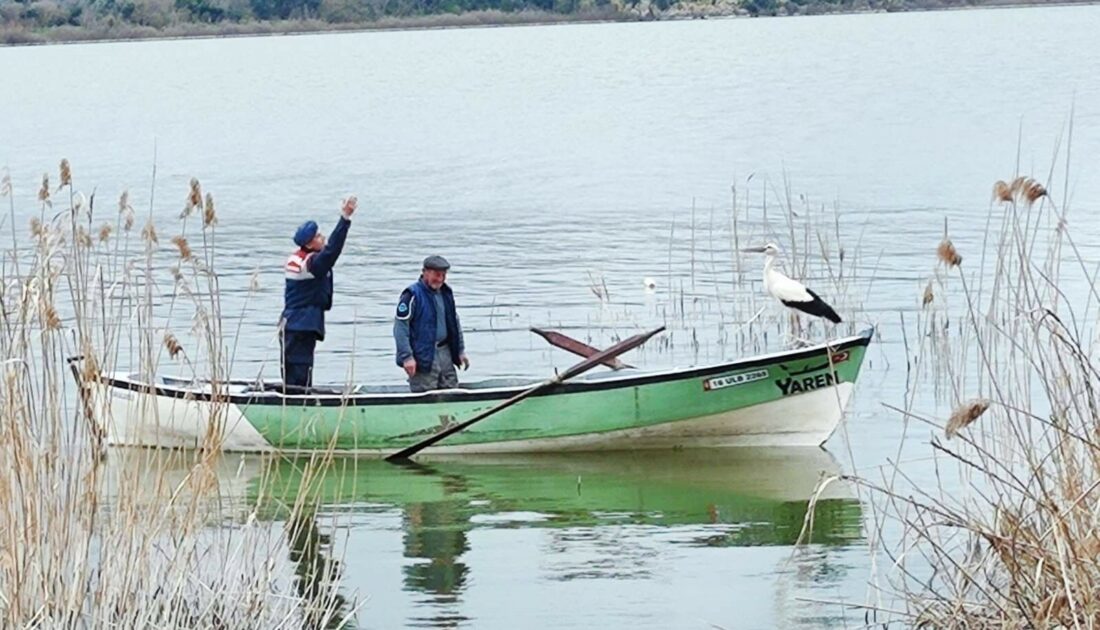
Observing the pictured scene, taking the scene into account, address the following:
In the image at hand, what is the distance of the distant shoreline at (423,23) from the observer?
9581 centimetres

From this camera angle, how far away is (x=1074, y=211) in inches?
1004

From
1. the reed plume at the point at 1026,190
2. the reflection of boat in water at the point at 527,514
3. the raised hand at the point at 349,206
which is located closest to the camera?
the reed plume at the point at 1026,190

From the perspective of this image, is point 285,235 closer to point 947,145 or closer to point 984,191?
point 984,191

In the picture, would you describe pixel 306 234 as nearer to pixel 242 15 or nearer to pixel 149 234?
pixel 149 234

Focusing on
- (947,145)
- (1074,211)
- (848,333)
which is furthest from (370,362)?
(947,145)

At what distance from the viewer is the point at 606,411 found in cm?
1315

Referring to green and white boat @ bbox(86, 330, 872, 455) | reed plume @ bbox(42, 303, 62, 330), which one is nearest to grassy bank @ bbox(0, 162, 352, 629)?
reed plume @ bbox(42, 303, 62, 330)

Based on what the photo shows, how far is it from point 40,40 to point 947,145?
6978cm

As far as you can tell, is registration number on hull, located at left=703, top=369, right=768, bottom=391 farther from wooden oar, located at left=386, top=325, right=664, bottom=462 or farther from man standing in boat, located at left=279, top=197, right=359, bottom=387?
man standing in boat, located at left=279, top=197, right=359, bottom=387

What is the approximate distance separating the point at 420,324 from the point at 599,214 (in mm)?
16515

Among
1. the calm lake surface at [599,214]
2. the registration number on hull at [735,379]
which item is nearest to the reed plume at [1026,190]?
the calm lake surface at [599,214]

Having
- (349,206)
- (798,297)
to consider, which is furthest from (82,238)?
(798,297)

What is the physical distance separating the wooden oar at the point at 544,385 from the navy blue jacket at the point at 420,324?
0.42 meters

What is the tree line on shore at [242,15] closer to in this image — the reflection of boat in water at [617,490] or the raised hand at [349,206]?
the reflection of boat in water at [617,490]
